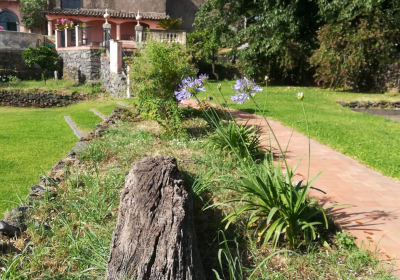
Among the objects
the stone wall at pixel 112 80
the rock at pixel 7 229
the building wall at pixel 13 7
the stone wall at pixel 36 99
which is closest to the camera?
the rock at pixel 7 229

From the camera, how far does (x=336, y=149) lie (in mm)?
6262

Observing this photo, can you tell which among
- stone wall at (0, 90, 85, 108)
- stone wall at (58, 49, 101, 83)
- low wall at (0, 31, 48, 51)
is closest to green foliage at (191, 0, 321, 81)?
stone wall at (58, 49, 101, 83)

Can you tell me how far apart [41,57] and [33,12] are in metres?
9.52

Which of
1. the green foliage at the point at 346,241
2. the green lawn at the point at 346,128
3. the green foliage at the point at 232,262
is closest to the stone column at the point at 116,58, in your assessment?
the green lawn at the point at 346,128

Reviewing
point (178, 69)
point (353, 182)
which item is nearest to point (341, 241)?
point (353, 182)

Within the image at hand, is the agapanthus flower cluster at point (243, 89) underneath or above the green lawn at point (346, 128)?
above

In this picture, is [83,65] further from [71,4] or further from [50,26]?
[71,4]

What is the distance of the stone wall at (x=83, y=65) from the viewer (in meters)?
19.9

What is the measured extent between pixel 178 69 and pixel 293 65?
41.7 feet

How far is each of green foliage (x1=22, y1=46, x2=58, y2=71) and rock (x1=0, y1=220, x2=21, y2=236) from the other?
65.1 feet

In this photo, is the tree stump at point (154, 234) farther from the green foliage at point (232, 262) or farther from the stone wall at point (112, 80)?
the stone wall at point (112, 80)

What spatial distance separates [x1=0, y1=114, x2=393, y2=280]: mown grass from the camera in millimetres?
2619

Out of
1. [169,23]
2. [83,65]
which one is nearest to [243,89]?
[83,65]

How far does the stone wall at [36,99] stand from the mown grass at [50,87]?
23cm
